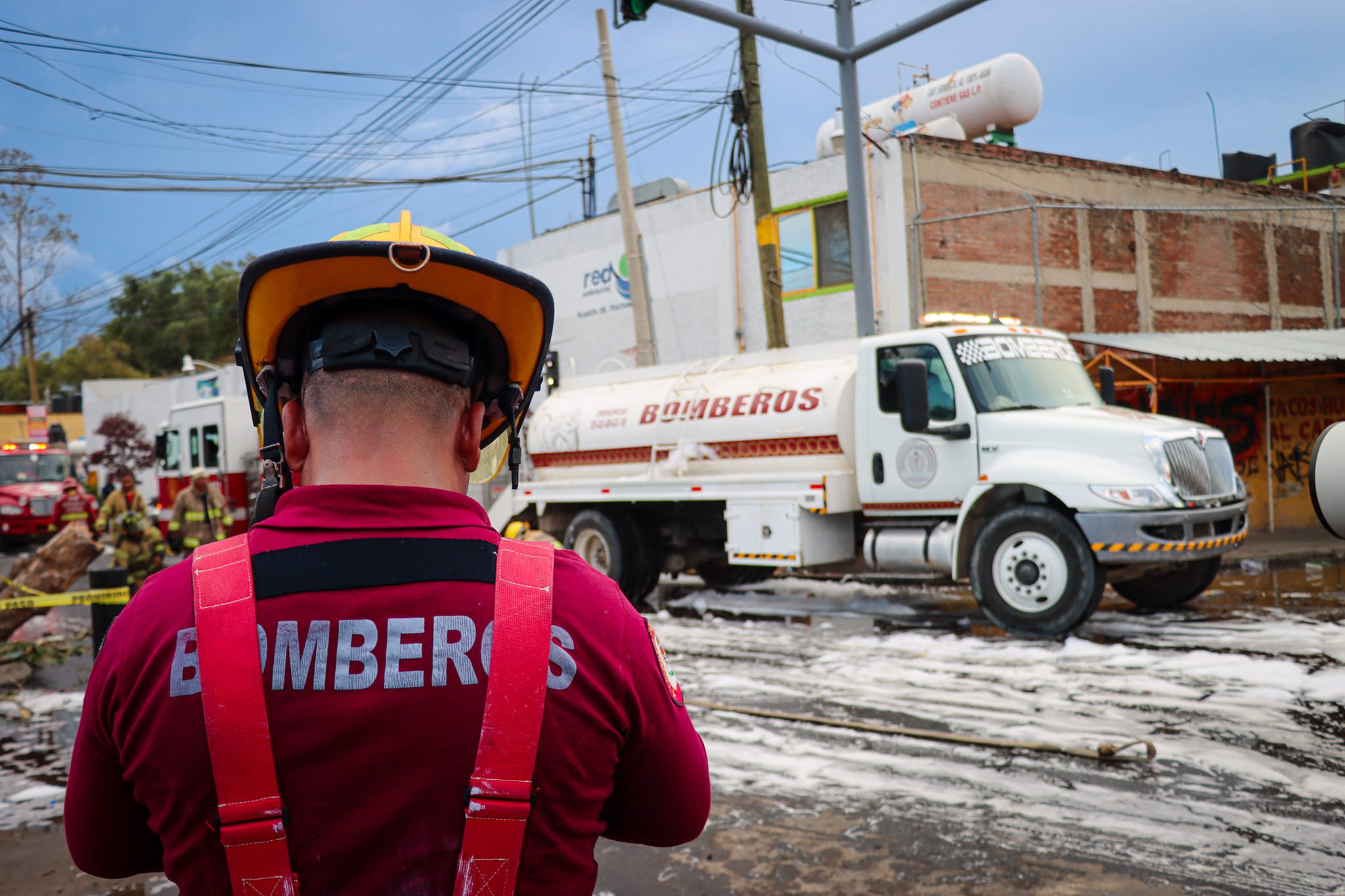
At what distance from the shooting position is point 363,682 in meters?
1.35

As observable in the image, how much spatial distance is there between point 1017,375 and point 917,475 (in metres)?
1.32

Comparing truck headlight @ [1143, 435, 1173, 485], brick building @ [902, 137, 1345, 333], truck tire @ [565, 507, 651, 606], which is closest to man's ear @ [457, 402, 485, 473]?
truck headlight @ [1143, 435, 1173, 485]

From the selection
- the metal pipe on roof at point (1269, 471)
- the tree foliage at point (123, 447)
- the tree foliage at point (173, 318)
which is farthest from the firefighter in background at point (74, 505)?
the tree foliage at point (173, 318)

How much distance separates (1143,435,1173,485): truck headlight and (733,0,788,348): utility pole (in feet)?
17.8

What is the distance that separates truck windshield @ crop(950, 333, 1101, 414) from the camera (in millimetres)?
9625

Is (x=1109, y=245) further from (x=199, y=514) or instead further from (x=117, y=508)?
(x=117, y=508)

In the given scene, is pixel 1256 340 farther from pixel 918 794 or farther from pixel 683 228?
pixel 918 794

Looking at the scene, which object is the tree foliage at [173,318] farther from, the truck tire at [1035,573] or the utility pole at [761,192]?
the truck tire at [1035,573]

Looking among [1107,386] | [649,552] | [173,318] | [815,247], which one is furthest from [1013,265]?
[173,318]

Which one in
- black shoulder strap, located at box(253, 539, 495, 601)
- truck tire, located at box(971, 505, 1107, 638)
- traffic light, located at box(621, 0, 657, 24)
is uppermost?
traffic light, located at box(621, 0, 657, 24)

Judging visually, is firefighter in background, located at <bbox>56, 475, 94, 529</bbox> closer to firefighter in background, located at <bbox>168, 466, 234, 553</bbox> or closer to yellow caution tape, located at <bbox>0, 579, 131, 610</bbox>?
firefighter in background, located at <bbox>168, 466, 234, 553</bbox>

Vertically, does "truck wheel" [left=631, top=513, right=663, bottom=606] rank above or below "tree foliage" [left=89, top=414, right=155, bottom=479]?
below

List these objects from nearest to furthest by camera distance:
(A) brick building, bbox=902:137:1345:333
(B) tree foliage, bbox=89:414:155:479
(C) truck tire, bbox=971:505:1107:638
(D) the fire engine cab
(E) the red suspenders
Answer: (E) the red suspenders, (C) truck tire, bbox=971:505:1107:638, (A) brick building, bbox=902:137:1345:333, (D) the fire engine cab, (B) tree foliage, bbox=89:414:155:479

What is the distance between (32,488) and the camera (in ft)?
80.5
